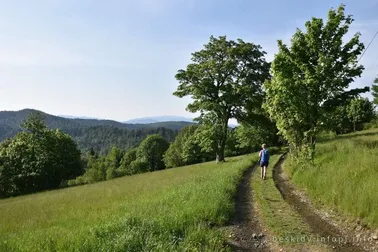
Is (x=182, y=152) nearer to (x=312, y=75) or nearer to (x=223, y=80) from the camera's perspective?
(x=223, y=80)

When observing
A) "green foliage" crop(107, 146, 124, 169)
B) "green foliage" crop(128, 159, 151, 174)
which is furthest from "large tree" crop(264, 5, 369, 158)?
"green foliage" crop(107, 146, 124, 169)

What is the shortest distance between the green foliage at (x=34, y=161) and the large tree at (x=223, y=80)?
35322 millimetres

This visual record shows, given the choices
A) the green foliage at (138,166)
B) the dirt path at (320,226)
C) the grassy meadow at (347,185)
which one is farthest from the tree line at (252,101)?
the green foliage at (138,166)

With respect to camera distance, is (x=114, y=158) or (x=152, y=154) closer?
(x=152, y=154)

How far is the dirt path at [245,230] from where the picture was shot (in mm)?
7770

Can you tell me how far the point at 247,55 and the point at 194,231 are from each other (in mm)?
28894

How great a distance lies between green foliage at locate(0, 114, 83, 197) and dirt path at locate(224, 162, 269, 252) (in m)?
52.1

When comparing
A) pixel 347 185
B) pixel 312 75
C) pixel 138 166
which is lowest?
pixel 138 166

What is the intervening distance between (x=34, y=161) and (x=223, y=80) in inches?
1622

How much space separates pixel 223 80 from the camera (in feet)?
114

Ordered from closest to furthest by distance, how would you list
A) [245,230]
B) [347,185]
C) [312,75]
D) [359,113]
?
[245,230] < [347,185] < [312,75] < [359,113]

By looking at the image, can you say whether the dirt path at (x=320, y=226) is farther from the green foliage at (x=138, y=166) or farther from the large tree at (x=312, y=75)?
the green foliage at (x=138, y=166)

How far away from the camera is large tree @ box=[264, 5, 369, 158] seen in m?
19.1

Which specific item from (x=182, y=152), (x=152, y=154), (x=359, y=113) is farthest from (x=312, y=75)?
(x=152, y=154)
